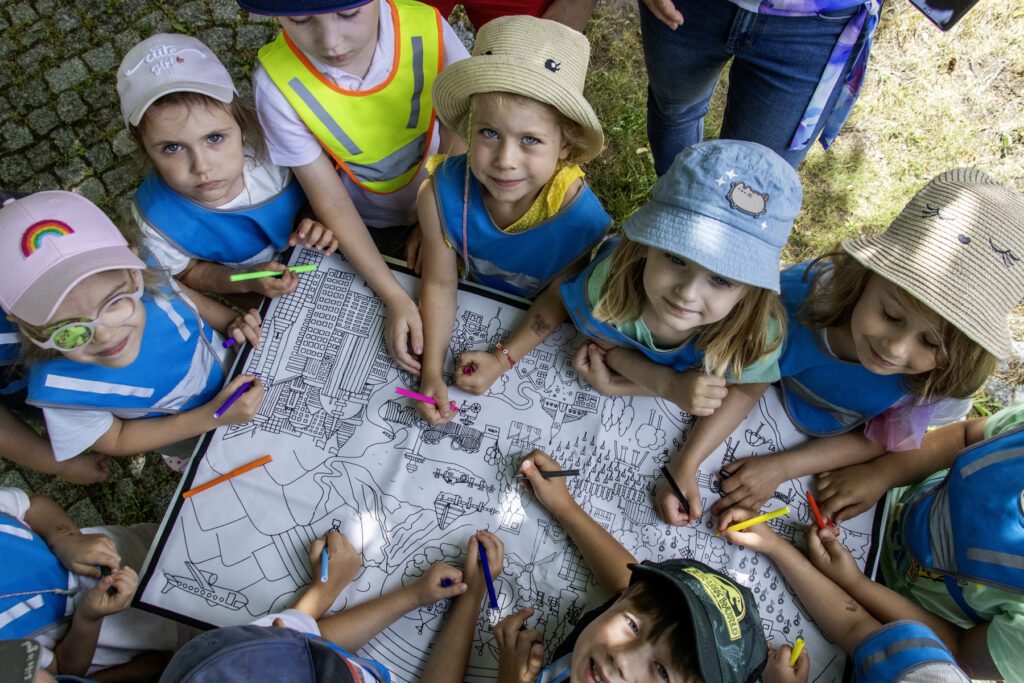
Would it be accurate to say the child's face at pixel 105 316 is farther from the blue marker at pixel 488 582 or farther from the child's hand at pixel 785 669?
the child's hand at pixel 785 669

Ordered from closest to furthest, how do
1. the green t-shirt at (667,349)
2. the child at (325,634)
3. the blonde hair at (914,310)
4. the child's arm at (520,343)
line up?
the child at (325,634)
the blonde hair at (914,310)
the green t-shirt at (667,349)
the child's arm at (520,343)

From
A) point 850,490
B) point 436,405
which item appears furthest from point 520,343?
point 850,490

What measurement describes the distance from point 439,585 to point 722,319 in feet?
3.39

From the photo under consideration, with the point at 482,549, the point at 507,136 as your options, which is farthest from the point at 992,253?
the point at 482,549

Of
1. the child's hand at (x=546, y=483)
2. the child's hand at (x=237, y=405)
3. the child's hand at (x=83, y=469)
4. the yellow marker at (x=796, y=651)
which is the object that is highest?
the child's hand at (x=546, y=483)

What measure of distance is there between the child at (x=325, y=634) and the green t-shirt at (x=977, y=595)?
1193 mm

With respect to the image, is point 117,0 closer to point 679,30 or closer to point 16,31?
point 16,31

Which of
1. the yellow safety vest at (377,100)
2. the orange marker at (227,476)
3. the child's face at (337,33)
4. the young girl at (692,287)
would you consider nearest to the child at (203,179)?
the yellow safety vest at (377,100)

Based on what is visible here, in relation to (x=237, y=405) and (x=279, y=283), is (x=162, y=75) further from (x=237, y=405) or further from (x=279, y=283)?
(x=237, y=405)

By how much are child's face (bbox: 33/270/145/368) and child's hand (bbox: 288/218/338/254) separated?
0.49m

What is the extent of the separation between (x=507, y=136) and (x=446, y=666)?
1393 mm

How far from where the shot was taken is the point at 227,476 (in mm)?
1922

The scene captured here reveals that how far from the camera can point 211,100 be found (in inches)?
79.1

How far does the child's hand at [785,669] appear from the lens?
1.73m
